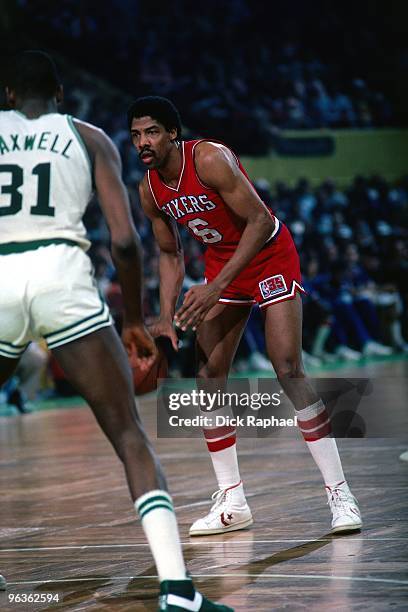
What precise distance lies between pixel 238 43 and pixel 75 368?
948 inches

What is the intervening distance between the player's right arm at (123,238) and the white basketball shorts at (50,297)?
0.10 meters

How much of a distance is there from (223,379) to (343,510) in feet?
2.86

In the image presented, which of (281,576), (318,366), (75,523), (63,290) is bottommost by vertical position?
(318,366)

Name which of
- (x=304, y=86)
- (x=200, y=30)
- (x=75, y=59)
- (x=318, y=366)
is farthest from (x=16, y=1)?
(x=318, y=366)

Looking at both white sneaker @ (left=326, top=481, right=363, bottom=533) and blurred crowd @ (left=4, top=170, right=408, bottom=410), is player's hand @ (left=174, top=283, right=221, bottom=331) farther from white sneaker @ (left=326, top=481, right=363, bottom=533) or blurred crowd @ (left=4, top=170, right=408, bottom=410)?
blurred crowd @ (left=4, top=170, right=408, bottom=410)

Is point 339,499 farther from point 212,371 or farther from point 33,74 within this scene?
point 33,74

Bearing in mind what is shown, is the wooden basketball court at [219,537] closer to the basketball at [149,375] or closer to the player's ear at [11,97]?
the basketball at [149,375]

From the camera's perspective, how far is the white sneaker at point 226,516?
17.7 feet

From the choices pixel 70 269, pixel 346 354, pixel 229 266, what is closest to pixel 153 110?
pixel 229 266

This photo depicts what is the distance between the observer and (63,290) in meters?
3.65

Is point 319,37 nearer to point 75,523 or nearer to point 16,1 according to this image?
point 16,1

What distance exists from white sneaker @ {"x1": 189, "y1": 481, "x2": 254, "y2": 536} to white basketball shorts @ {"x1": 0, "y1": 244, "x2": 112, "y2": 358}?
6.42ft

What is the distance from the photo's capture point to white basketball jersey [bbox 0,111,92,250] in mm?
3699

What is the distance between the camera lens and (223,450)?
5660 millimetres
